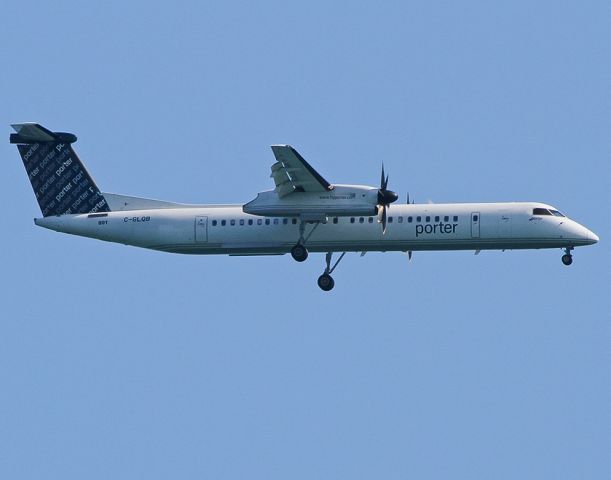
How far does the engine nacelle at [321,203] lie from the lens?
39.3 meters

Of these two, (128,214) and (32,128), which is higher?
(32,128)

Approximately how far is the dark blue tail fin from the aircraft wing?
21.7ft

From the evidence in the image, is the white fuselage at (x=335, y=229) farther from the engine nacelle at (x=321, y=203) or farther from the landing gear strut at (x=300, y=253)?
the engine nacelle at (x=321, y=203)

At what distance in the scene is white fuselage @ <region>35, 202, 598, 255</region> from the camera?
1577 inches

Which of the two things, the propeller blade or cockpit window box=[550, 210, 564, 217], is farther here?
cockpit window box=[550, 210, 564, 217]

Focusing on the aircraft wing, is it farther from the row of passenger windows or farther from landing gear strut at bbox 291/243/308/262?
landing gear strut at bbox 291/243/308/262

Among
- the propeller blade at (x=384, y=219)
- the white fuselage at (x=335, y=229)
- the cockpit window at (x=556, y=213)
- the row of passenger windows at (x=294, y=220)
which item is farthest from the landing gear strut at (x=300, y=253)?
the cockpit window at (x=556, y=213)

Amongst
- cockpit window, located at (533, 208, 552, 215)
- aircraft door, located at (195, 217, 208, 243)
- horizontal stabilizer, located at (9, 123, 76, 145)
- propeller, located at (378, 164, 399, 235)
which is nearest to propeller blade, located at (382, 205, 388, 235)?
propeller, located at (378, 164, 399, 235)

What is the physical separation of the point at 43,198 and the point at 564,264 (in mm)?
16616

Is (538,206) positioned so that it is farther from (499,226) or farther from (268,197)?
(268,197)

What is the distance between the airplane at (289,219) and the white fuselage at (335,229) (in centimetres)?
3

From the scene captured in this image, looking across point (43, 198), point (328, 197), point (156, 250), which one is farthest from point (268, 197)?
point (43, 198)

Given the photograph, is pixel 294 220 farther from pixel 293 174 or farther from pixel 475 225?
pixel 475 225

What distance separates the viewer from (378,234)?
40.5 metres
